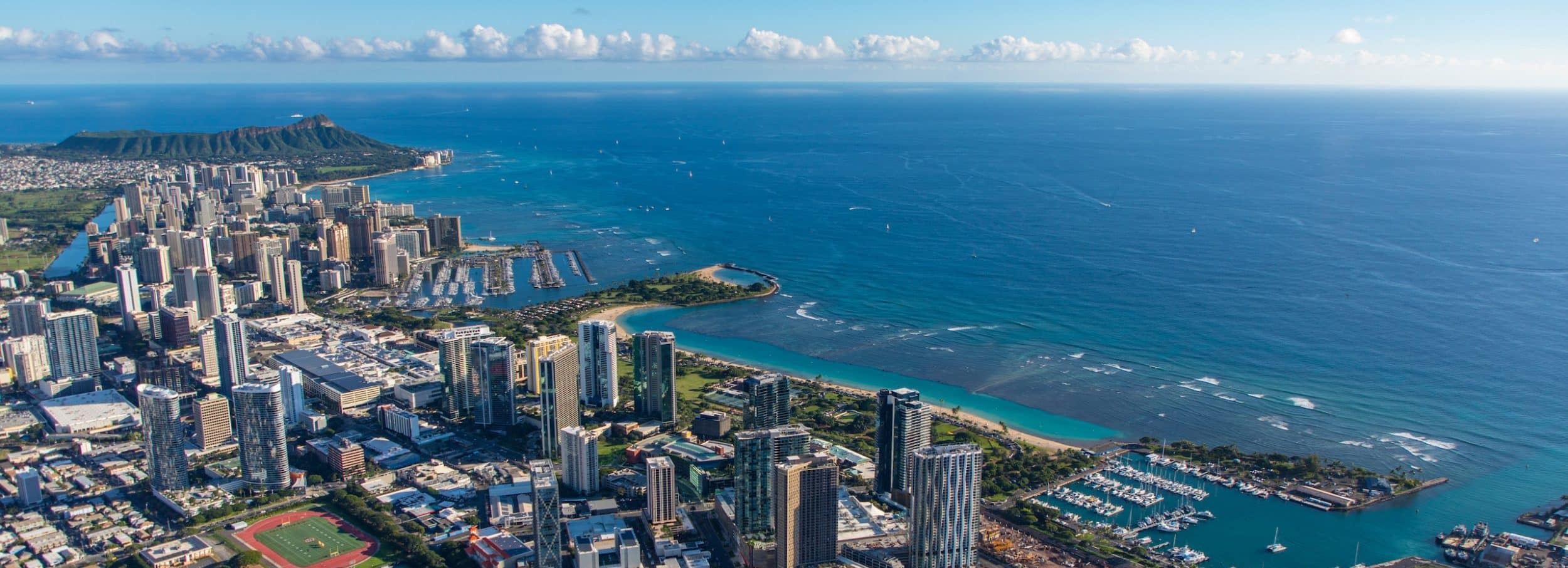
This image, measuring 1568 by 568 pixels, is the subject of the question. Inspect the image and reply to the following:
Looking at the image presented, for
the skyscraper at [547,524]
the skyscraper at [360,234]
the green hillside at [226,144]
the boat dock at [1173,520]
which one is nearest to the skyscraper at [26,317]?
the skyscraper at [360,234]

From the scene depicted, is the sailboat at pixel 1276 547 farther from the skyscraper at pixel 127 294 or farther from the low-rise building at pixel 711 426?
the skyscraper at pixel 127 294

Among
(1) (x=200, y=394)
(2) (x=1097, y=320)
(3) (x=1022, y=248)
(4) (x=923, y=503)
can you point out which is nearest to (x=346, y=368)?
(1) (x=200, y=394)

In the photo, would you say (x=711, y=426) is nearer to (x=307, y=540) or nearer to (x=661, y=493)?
(x=661, y=493)

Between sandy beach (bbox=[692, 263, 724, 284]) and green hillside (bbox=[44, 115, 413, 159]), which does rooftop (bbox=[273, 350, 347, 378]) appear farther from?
green hillside (bbox=[44, 115, 413, 159])

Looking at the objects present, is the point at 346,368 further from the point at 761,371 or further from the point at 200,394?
the point at 761,371

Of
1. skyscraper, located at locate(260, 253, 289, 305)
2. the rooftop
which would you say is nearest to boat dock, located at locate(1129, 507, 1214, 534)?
the rooftop

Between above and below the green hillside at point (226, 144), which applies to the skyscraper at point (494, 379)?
below
